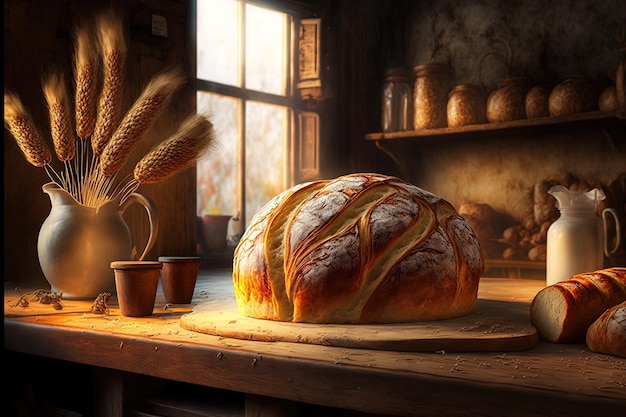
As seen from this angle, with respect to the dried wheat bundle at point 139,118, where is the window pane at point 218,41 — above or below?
above

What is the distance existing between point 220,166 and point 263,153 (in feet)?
1.23

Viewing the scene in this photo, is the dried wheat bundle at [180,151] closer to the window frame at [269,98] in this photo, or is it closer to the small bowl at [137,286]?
the small bowl at [137,286]

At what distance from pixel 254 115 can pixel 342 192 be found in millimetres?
2432

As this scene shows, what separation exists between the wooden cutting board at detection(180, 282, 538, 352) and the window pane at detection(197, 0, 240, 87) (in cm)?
229

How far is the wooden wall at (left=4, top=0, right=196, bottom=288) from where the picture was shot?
244cm

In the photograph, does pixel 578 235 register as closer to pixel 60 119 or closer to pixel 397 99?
pixel 60 119

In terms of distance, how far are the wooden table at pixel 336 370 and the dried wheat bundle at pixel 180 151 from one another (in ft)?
1.41

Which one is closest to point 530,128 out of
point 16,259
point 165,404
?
point 16,259

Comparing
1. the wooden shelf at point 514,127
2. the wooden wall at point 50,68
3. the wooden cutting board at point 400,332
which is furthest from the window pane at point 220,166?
the wooden cutting board at point 400,332

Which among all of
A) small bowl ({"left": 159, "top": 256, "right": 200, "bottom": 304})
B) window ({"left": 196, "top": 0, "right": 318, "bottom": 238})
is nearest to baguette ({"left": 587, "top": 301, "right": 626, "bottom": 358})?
Result: small bowl ({"left": 159, "top": 256, "right": 200, "bottom": 304})

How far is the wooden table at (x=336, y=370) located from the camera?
93cm

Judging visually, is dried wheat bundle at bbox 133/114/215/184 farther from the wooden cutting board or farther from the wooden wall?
the wooden wall

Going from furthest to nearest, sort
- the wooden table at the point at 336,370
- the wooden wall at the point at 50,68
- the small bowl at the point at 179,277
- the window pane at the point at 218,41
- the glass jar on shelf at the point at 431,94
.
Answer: the glass jar on shelf at the point at 431,94 → the window pane at the point at 218,41 → the wooden wall at the point at 50,68 → the small bowl at the point at 179,277 → the wooden table at the point at 336,370

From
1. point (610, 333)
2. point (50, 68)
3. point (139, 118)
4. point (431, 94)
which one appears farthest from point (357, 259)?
point (431, 94)
